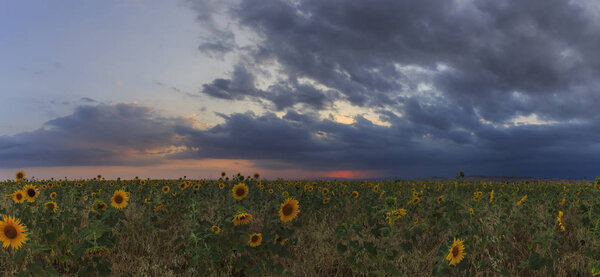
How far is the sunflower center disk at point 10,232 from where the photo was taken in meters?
4.83

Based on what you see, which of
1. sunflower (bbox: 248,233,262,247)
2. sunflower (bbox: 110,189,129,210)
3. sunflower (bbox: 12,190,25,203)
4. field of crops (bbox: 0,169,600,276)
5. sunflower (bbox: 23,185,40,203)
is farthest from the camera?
sunflower (bbox: 12,190,25,203)

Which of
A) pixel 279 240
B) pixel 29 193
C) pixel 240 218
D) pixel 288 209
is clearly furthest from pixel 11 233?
pixel 29 193

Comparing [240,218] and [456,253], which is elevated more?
[240,218]

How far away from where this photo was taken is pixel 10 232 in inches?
191

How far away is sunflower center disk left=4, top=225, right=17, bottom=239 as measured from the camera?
483 cm

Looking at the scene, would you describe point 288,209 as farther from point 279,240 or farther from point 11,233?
point 11,233

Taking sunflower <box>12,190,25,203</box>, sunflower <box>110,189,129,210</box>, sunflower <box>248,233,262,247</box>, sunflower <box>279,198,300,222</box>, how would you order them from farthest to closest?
sunflower <box>12,190,25,203</box>
sunflower <box>110,189,129,210</box>
sunflower <box>279,198,300,222</box>
sunflower <box>248,233,262,247</box>

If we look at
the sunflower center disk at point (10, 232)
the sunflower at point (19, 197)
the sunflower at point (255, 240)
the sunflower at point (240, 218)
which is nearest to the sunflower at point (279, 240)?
the sunflower at point (255, 240)

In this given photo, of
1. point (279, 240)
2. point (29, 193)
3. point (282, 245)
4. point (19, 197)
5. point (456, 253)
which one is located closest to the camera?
point (456, 253)

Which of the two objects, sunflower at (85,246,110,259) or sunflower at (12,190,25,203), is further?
sunflower at (12,190,25,203)

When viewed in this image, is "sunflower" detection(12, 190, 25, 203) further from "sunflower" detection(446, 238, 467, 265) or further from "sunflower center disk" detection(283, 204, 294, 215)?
"sunflower" detection(446, 238, 467, 265)

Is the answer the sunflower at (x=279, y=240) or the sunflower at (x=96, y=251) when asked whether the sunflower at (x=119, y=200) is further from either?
the sunflower at (x=279, y=240)

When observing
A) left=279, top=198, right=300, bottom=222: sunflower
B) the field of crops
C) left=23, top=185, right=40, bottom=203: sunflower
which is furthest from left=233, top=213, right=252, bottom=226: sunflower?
left=23, top=185, right=40, bottom=203: sunflower

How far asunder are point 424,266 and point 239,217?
2869 millimetres
